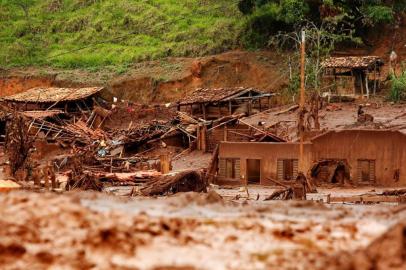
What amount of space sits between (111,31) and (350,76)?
22.4 meters

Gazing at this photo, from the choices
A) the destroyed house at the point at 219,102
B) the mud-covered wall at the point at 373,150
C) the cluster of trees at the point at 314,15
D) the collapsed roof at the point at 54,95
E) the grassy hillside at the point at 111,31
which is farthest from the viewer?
the grassy hillside at the point at 111,31

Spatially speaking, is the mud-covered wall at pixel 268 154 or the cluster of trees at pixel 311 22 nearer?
the mud-covered wall at pixel 268 154

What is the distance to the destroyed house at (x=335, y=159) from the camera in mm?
25578

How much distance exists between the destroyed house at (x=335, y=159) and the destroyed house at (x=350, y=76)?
16.4m

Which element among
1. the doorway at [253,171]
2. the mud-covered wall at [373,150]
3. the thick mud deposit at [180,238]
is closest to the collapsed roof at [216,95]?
the doorway at [253,171]

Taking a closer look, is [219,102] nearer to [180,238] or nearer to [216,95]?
[216,95]

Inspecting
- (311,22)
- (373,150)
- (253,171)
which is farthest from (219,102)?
(373,150)

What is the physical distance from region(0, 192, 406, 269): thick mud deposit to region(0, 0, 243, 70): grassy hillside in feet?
147

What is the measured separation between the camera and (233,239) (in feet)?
20.8

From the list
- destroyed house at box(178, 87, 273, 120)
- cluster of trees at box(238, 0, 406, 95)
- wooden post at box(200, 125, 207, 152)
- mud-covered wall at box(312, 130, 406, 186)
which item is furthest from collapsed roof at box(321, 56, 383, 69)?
mud-covered wall at box(312, 130, 406, 186)

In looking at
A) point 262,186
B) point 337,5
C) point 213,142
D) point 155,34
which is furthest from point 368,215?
point 155,34

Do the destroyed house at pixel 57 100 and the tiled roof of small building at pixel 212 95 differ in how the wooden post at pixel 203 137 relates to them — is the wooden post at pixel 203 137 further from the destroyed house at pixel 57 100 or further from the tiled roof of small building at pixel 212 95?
the destroyed house at pixel 57 100

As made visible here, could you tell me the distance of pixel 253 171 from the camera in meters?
27.1

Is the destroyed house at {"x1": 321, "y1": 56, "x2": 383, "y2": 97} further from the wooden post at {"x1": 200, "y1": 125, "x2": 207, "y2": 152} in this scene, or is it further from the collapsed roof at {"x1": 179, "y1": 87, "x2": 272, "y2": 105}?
the wooden post at {"x1": 200, "y1": 125, "x2": 207, "y2": 152}
